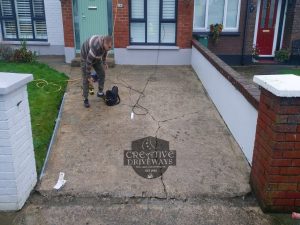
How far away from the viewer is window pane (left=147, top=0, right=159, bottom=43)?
404 inches

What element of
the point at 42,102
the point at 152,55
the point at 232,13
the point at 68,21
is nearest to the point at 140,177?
the point at 42,102

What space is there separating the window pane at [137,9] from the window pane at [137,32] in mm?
248

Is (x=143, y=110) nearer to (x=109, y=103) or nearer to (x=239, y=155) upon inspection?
(x=109, y=103)

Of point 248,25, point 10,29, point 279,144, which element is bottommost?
point 279,144

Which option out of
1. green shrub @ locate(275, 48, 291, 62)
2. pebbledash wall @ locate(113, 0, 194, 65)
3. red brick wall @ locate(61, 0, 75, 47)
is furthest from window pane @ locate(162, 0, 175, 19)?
green shrub @ locate(275, 48, 291, 62)

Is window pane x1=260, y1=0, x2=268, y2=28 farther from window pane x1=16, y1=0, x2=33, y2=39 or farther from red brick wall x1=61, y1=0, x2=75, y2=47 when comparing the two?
window pane x1=16, y1=0, x2=33, y2=39

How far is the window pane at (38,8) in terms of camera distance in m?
11.5

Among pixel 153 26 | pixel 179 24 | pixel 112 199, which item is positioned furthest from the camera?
pixel 153 26

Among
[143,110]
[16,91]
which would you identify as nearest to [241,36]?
[143,110]

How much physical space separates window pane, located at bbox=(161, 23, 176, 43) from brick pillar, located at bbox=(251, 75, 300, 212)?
699cm

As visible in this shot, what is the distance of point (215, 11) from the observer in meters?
12.5

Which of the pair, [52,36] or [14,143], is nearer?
[14,143]
